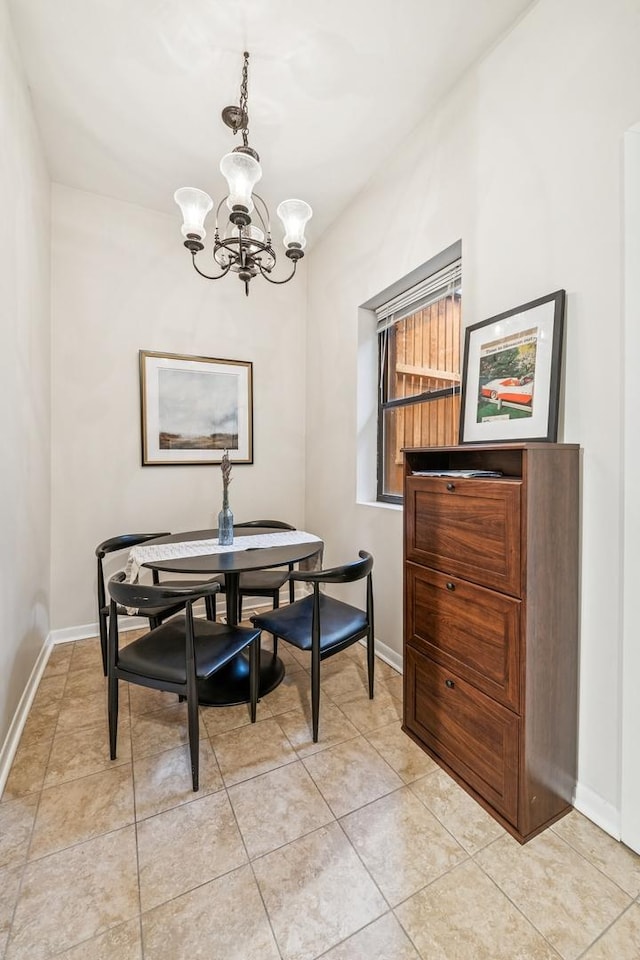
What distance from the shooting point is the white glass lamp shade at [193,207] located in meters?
1.88

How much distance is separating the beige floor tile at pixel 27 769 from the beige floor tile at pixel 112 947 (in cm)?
70

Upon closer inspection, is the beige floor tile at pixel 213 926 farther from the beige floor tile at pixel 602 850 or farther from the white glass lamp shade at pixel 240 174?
the white glass lamp shade at pixel 240 174

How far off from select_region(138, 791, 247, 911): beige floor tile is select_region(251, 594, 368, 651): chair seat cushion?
66cm

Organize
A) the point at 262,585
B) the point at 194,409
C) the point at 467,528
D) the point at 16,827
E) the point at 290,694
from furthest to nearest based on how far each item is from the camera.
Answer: the point at 194,409
the point at 262,585
the point at 290,694
the point at 467,528
the point at 16,827

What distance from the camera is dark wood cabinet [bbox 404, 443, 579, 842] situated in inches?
52.9

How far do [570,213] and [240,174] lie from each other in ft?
4.27

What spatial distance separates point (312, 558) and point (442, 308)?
165cm

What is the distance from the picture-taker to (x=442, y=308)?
2400mm

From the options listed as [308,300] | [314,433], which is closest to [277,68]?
[308,300]

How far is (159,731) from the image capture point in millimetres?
1928

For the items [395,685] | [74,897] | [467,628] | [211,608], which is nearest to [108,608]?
[211,608]

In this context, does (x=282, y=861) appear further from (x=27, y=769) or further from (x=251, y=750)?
(x=27, y=769)

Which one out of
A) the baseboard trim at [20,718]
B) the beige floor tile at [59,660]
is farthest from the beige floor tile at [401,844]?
the beige floor tile at [59,660]

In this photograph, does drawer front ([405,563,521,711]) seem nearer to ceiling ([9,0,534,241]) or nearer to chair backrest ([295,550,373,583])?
chair backrest ([295,550,373,583])
